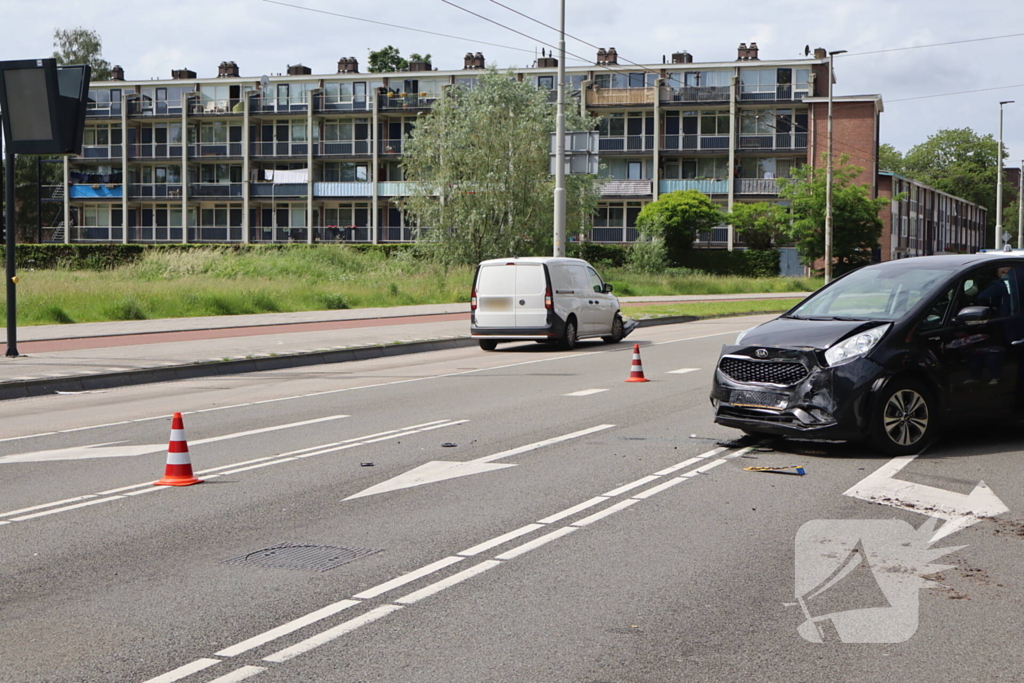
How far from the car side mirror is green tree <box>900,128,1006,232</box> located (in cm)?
12283

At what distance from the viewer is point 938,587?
5.46 meters

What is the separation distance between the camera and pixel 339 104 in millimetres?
79938

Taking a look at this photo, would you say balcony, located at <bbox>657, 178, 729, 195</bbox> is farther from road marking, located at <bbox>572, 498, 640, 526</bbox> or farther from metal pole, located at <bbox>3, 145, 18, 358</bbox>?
road marking, located at <bbox>572, 498, 640, 526</bbox>

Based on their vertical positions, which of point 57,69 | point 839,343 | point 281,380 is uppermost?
point 57,69

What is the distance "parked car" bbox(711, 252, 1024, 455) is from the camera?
8.92 metres

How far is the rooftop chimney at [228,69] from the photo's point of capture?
84.8 m

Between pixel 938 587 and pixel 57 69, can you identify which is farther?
pixel 57 69

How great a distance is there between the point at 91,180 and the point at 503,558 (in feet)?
278

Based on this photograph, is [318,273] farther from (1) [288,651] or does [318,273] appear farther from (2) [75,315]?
(1) [288,651]

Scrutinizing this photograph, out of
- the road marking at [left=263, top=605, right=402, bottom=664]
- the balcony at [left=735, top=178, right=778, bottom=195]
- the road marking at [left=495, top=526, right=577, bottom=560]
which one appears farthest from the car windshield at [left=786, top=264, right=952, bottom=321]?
the balcony at [left=735, top=178, right=778, bottom=195]

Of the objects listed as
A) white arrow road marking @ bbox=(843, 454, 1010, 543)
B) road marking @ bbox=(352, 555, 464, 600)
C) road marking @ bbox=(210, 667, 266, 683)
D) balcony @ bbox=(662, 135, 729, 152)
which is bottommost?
road marking @ bbox=(210, 667, 266, 683)

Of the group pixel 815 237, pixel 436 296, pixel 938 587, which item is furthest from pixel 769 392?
pixel 815 237

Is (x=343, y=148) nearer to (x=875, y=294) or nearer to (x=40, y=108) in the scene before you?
(x=40, y=108)

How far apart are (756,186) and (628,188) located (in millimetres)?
8344
